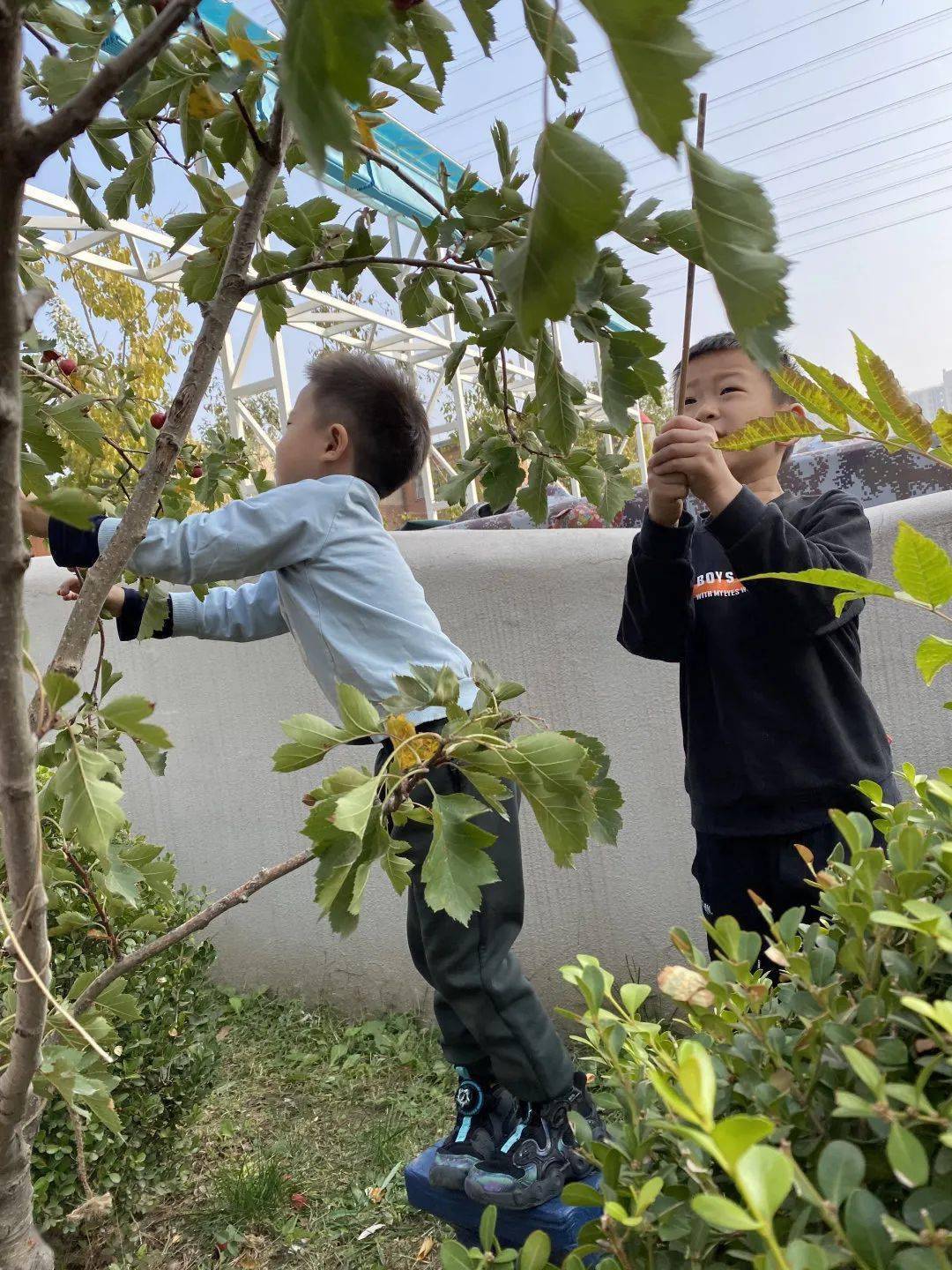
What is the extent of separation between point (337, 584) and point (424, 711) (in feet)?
1.32

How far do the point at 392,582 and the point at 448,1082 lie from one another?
56.0 inches

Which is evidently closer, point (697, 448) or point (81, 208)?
point (81, 208)

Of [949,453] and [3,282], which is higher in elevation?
[3,282]

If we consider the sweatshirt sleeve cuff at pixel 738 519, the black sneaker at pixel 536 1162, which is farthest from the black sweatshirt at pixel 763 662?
the black sneaker at pixel 536 1162

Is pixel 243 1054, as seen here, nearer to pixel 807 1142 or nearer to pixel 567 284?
pixel 807 1142

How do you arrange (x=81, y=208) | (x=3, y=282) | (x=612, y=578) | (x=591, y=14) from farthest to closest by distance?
(x=612, y=578) < (x=81, y=208) < (x=3, y=282) < (x=591, y=14)

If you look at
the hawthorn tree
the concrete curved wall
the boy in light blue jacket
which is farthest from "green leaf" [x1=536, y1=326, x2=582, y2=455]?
the concrete curved wall

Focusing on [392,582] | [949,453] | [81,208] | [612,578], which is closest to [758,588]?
[392,582]

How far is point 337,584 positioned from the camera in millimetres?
1837

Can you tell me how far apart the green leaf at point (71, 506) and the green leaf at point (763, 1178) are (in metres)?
0.46

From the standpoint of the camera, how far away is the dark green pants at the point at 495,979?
5.60 feet

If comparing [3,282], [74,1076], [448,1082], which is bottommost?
[448,1082]

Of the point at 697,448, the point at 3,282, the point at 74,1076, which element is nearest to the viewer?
the point at 3,282

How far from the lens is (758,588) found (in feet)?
5.19
